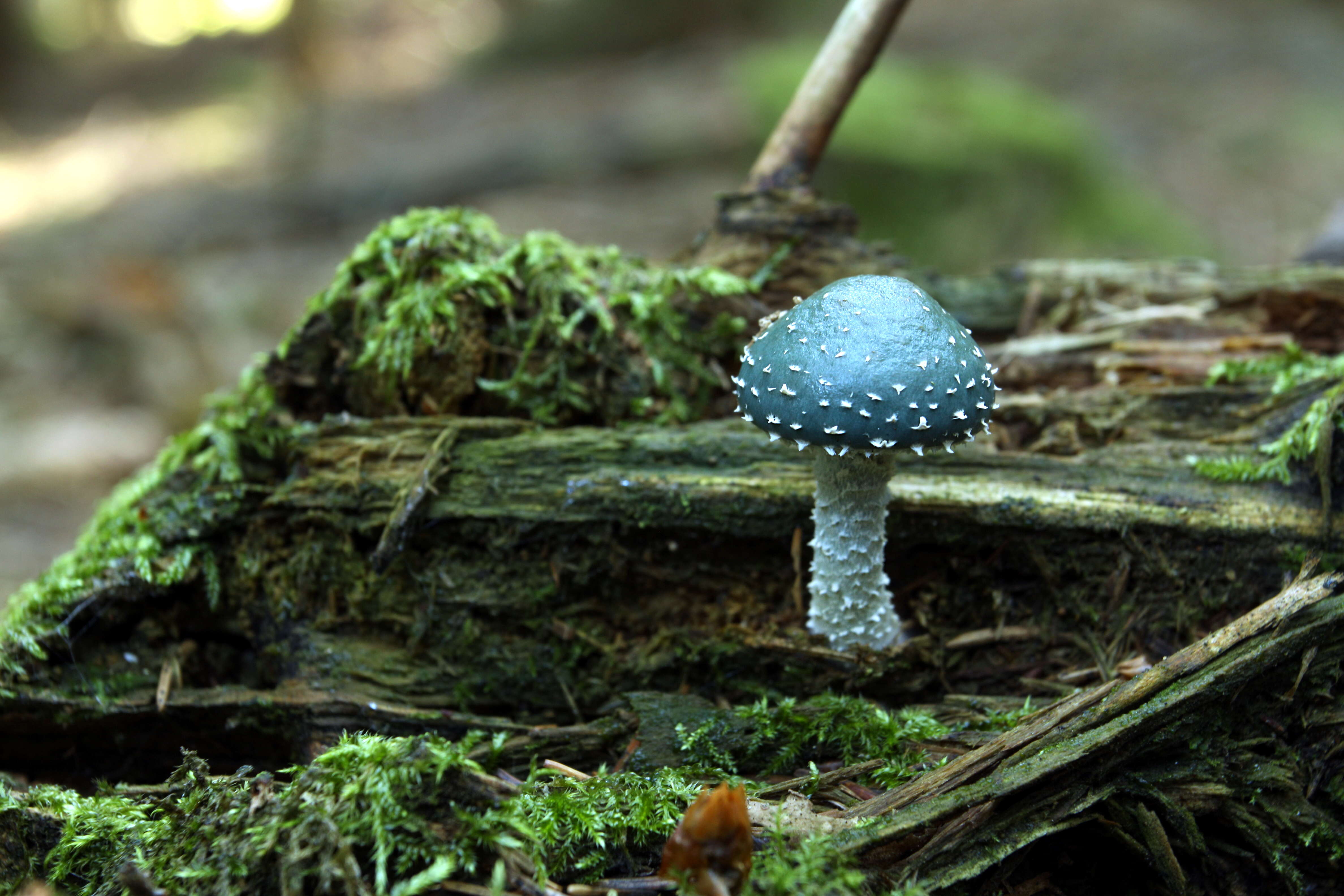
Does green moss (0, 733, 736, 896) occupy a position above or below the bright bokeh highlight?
below

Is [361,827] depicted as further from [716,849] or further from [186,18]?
[186,18]


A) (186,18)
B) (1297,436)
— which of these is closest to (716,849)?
(1297,436)

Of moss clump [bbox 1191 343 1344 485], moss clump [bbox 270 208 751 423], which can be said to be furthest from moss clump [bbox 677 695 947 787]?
moss clump [bbox 1191 343 1344 485]

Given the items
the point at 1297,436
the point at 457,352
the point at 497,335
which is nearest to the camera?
the point at 1297,436

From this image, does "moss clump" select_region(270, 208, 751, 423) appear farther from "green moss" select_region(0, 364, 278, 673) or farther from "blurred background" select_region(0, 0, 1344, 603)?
"blurred background" select_region(0, 0, 1344, 603)

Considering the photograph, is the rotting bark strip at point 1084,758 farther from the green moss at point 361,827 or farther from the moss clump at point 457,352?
the moss clump at point 457,352

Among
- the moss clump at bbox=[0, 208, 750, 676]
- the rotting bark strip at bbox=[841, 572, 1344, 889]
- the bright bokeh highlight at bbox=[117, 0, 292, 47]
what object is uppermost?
the bright bokeh highlight at bbox=[117, 0, 292, 47]

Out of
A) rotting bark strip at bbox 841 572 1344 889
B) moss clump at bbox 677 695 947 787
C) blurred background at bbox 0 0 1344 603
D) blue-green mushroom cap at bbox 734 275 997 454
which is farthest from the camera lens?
blurred background at bbox 0 0 1344 603
